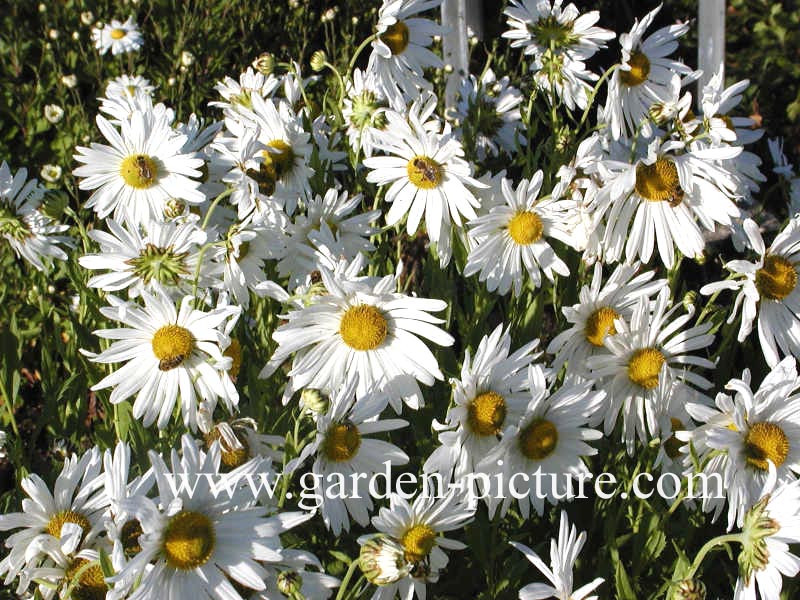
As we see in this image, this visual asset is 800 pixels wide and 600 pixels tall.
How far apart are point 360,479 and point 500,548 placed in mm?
370

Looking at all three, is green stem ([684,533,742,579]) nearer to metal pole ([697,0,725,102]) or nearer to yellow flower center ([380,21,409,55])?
yellow flower center ([380,21,409,55])

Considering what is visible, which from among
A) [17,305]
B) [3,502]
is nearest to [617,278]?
[3,502]

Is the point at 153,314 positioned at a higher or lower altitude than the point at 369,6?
lower

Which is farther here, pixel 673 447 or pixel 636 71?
pixel 636 71

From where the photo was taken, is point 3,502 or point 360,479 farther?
point 3,502

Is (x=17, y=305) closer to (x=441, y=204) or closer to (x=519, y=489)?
(x=441, y=204)

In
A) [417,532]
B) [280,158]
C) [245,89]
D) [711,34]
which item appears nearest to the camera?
[417,532]

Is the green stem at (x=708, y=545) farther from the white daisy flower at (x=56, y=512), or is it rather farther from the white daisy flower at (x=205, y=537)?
the white daisy flower at (x=56, y=512)

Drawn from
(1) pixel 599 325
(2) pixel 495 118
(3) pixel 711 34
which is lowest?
(1) pixel 599 325

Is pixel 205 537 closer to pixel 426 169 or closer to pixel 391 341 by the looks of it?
pixel 391 341

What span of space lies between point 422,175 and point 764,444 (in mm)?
939

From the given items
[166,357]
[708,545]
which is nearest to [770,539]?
[708,545]

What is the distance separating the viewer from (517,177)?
367cm

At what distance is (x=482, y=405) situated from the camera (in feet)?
5.56
